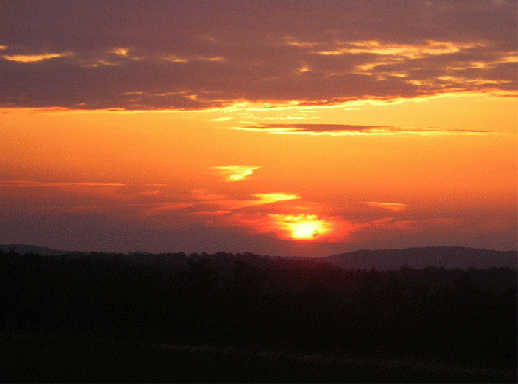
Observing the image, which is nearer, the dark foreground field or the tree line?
the dark foreground field

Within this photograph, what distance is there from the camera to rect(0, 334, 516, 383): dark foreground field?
54.6 ft

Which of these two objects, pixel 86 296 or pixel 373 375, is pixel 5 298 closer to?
pixel 86 296

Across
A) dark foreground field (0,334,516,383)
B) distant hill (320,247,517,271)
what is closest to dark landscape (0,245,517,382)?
dark foreground field (0,334,516,383)

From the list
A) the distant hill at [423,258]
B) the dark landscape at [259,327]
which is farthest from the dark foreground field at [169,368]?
the distant hill at [423,258]

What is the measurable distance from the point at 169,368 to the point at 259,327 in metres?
12.1

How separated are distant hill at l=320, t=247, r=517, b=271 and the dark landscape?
22.4 m

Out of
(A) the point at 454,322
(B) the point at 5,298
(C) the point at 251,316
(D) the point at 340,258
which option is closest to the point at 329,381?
(A) the point at 454,322

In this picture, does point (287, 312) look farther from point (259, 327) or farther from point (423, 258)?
point (423, 258)

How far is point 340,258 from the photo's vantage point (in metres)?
79.3

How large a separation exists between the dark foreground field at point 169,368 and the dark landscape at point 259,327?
0.17ft

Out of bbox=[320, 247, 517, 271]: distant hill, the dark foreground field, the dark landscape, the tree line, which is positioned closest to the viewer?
the dark foreground field

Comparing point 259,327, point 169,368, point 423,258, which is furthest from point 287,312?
point 423,258

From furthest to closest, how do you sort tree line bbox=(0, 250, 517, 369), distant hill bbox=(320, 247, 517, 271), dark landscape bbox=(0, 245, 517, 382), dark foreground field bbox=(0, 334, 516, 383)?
distant hill bbox=(320, 247, 517, 271), tree line bbox=(0, 250, 517, 369), dark landscape bbox=(0, 245, 517, 382), dark foreground field bbox=(0, 334, 516, 383)

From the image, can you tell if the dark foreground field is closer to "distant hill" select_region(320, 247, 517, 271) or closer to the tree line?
the tree line
